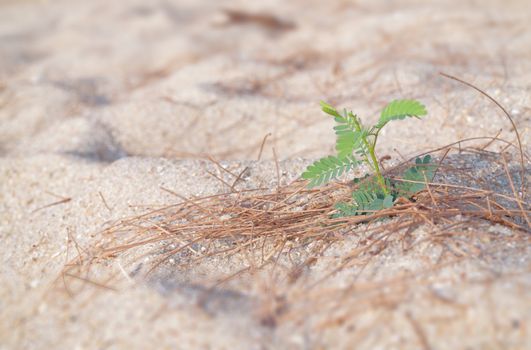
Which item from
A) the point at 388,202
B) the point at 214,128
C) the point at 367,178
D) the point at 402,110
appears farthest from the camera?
the point at 214,128

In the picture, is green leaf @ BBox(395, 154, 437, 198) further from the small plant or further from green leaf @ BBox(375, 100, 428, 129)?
Result: green leaf @ BBox(375, 100, 428, 129)

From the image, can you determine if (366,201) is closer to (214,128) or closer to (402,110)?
(402,110)

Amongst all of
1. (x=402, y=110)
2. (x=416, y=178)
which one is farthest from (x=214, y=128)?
(x=402, y=110)

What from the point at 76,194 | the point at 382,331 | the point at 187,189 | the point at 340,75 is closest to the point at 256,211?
the point at 187,189

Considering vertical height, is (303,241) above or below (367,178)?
below

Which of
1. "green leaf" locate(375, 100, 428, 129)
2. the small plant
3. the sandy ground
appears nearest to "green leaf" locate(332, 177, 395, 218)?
the small plant

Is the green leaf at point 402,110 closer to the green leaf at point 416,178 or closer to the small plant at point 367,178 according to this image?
the small plant at point 367,178

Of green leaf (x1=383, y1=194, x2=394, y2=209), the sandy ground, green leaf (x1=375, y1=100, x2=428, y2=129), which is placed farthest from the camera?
green leaf (x1=383, y1=194, x2=394, y2=209)

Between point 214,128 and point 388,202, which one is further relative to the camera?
point 214,128

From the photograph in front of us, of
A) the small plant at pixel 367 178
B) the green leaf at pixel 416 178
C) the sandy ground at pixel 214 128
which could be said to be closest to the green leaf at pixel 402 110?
the small plant at pixel 367 178
